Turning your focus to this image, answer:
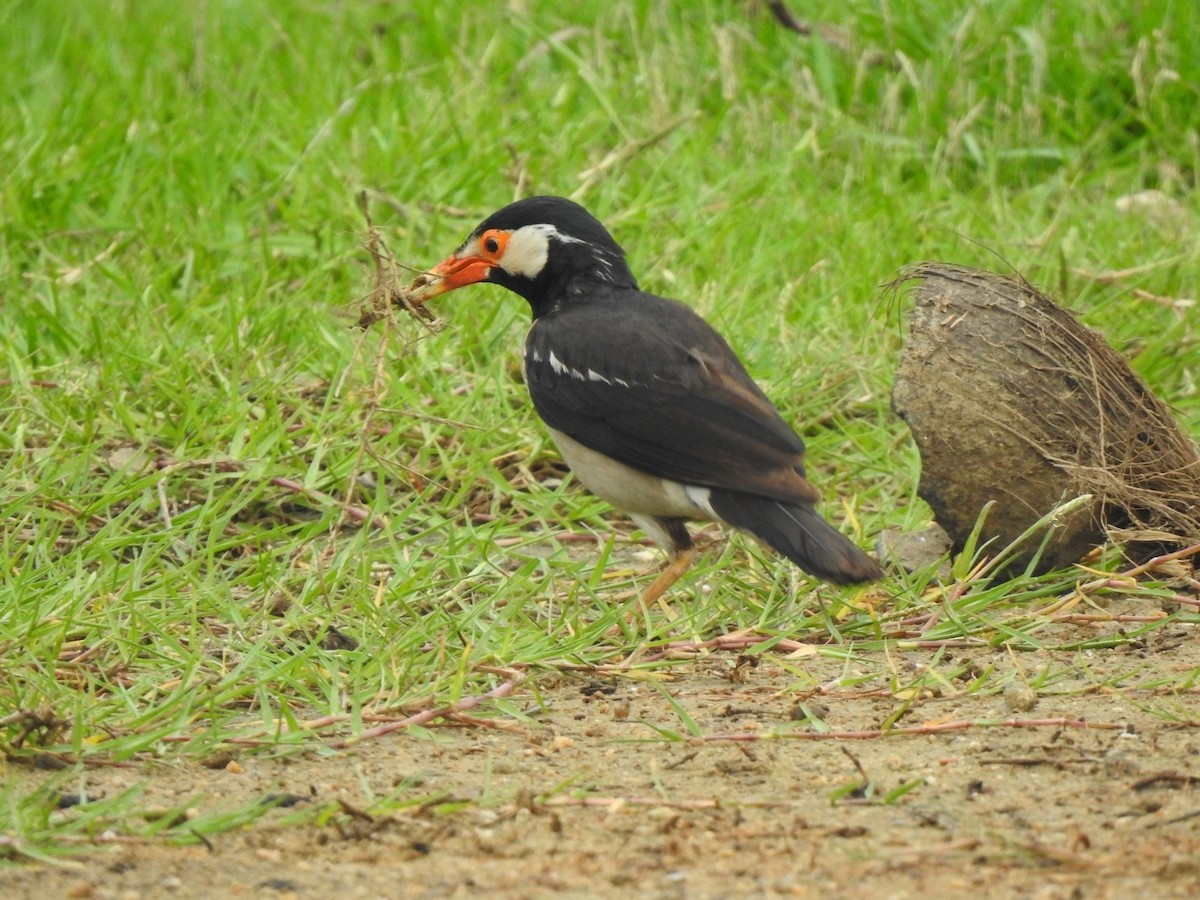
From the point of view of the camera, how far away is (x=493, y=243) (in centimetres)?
554

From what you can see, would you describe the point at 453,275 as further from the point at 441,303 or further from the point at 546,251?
the point at 441,303

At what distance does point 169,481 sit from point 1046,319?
2743 mm

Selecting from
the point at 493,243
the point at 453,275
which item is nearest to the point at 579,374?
the point at 493,243

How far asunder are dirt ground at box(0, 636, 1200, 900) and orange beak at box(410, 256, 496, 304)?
1821 millimetres

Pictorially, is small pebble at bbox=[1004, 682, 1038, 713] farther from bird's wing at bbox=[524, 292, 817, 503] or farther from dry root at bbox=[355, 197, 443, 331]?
dry root at bbox=[355, 197, 443, 331]

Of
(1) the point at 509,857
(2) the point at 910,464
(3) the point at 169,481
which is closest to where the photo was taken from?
(1) the point at 509,857

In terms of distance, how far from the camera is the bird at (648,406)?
462 centimetres

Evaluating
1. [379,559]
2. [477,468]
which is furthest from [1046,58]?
[379,559]

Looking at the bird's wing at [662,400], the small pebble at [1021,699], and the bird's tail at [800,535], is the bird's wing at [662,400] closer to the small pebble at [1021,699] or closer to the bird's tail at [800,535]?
Result: the bird's tail at [800,535]

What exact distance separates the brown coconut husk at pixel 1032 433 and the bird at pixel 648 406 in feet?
1.37

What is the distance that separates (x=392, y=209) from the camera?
715cm

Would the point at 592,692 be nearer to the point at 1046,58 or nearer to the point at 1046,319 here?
the point at 1046,319

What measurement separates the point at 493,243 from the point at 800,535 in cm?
166

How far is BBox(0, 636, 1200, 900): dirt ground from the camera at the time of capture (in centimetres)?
296
